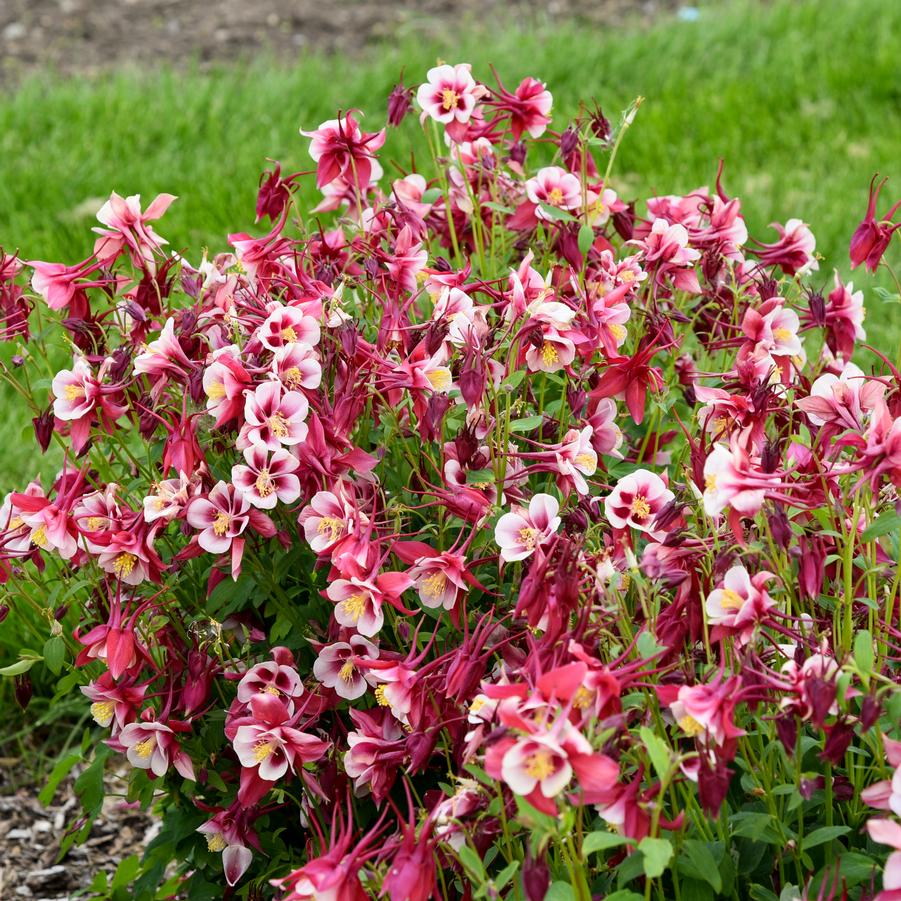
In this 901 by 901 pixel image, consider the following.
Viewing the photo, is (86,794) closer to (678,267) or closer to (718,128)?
(678,267)

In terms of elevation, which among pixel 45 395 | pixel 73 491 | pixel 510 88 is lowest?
pixel 45 395

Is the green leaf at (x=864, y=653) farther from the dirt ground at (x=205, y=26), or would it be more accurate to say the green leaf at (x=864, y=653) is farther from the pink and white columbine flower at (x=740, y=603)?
the dirt ground at (x=205, y=26)

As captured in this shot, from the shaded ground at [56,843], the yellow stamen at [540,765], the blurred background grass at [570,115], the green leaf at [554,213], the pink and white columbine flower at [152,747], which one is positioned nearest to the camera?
the yellow stamen at [540,765]

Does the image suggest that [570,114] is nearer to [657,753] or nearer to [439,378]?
[439,378]

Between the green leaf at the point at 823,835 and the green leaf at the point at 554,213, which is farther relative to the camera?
the green leaf at the point at 554,213

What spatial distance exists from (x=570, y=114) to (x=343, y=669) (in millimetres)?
3725

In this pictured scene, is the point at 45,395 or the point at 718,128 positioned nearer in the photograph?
the point at 45,395

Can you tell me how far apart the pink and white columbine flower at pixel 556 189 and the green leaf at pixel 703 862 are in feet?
3.59

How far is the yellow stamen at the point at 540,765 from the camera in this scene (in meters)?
1.23

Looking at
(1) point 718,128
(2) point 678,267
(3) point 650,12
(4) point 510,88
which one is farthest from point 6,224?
(3) point 650,12

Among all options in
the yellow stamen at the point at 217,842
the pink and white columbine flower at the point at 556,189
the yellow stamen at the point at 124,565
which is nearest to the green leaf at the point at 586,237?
the pink and white columbine flower at the point at 556,189

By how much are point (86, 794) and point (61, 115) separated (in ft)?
12.0

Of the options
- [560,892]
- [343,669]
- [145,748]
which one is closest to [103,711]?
[145,748]

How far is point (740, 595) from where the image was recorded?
58.6 inches
